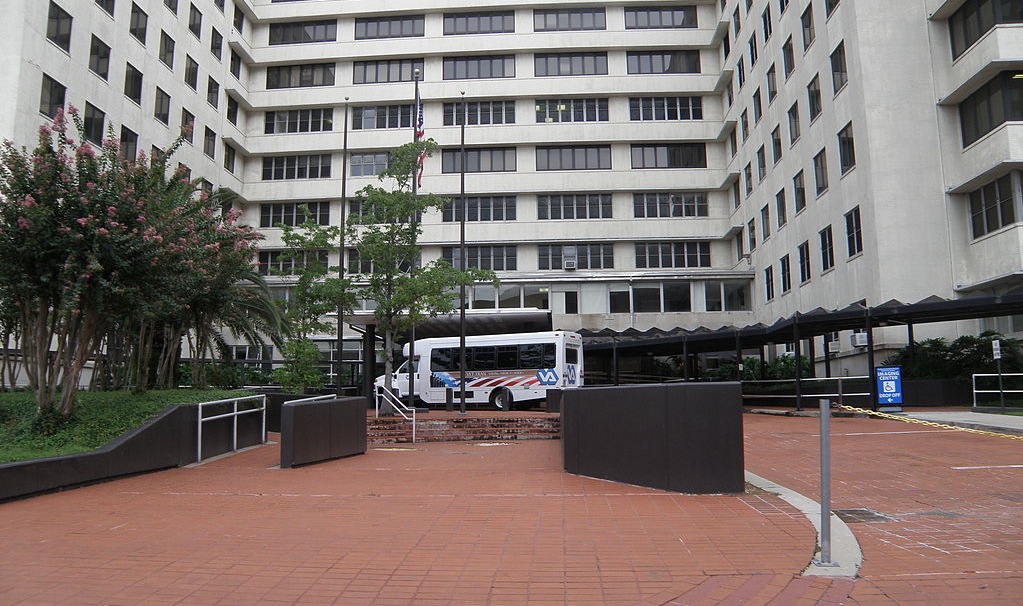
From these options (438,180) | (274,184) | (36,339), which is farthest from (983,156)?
(274,184)

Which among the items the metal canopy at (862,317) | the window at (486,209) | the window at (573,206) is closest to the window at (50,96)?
the window at (486,209)

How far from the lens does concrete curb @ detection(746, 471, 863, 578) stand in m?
5.48

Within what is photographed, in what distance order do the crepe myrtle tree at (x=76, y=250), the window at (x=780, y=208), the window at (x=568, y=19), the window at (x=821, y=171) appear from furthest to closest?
the window at (x=568, y=19)
the window at (x=780, y=208)
the window at (x=821, y=171)
the crepe myrtle tree at (x=76, y=250)

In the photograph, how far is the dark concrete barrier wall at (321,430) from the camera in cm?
1235

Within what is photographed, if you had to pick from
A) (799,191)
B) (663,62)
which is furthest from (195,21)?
(799,191)

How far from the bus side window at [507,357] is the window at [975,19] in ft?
60.6

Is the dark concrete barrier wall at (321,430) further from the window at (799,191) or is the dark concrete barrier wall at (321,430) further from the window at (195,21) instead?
the window at (195,21)

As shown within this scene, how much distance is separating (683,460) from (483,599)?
14.4ft

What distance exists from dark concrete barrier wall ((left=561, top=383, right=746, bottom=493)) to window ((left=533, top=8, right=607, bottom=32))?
43.5m

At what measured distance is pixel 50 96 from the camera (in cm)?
2998

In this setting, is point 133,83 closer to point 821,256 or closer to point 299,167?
point 299,167


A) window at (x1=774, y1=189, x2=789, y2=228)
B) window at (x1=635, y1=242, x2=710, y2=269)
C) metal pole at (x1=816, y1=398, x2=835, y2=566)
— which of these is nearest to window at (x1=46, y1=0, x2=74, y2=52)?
window at (x1=635, y1=242, x2=710, y2=269)

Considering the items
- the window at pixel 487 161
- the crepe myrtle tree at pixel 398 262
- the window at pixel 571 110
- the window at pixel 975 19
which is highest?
the window at pixel 571 110

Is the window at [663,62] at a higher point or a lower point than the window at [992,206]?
higher
